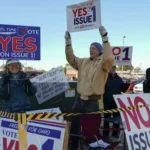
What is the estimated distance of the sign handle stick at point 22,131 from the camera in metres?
3.65

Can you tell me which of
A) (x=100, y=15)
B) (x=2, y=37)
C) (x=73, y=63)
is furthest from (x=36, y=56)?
(x=100, y=15)

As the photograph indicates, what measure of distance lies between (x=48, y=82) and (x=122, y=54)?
A: 3731 millimetres

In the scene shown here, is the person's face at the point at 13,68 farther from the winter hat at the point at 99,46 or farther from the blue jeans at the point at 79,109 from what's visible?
the winter hat at the point at 99,46

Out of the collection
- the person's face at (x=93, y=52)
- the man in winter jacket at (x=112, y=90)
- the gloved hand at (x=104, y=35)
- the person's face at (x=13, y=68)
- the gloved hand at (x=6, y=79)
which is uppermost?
the gloved hand at (x=104, y=35)

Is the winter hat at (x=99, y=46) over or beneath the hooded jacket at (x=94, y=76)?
over

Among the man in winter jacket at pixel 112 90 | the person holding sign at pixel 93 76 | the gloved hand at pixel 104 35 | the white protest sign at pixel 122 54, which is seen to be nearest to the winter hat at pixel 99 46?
the person holding sign at pixel 93 76

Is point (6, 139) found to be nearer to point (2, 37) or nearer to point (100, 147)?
point (100, 147)

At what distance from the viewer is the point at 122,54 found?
9.51 metres

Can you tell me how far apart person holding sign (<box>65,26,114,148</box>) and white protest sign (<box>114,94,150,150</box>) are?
0.40 m

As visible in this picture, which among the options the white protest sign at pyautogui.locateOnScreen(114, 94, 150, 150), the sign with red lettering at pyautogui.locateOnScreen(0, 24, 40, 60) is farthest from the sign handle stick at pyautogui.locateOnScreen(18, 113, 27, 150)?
the sign with red lettering at pyautogui.locateOnScreen(0, 24, 40, 60)

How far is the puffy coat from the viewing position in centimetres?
479

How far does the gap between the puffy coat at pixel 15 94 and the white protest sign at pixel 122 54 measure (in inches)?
198

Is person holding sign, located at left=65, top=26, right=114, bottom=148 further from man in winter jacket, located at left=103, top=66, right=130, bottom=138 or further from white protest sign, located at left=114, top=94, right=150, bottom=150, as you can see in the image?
man in winter jacket, located at left=103, top=66, right=130, bottom=138

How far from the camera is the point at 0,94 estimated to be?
479 centimetres
